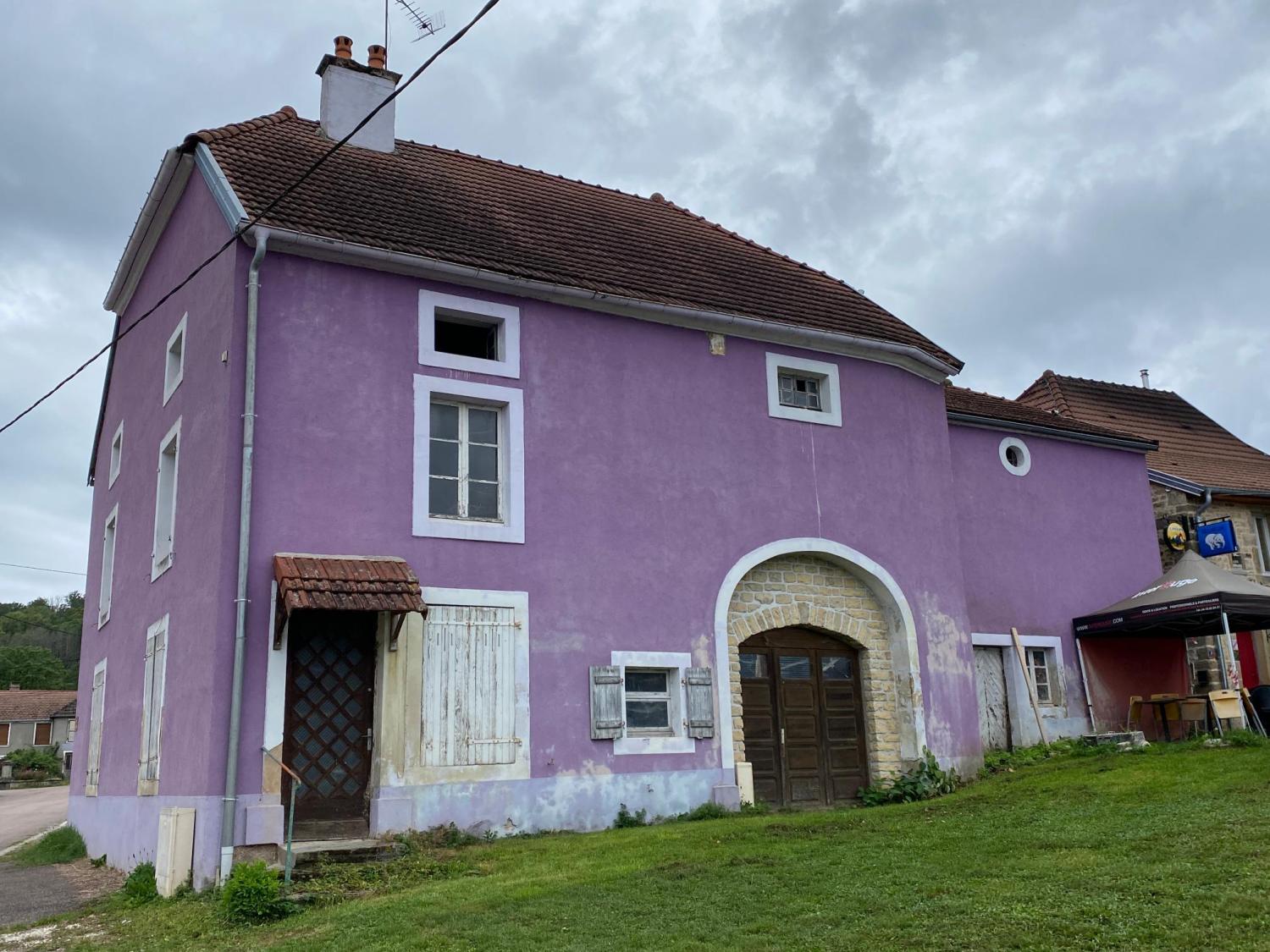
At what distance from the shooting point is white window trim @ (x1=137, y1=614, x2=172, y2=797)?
1237 cm

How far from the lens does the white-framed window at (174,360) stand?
1384cm

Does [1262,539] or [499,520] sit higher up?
[1262,539]

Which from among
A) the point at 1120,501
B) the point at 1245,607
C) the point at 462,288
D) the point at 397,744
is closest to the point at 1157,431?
the point at 1120,501

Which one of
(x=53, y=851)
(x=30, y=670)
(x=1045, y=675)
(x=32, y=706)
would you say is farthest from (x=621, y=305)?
(x=30, y=670)

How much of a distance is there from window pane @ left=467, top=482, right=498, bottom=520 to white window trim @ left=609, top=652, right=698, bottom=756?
208 centimetres

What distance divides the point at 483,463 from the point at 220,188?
4031 mm

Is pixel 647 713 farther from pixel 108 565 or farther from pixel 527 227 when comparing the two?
pixel 108 565

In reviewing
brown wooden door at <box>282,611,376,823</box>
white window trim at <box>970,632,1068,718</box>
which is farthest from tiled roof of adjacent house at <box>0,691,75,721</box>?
brown wooden door at <box>282,611,376,823</box>

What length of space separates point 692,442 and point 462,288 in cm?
333

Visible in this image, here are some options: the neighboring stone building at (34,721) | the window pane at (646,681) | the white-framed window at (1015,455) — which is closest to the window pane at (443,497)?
the window pane at (646,681)

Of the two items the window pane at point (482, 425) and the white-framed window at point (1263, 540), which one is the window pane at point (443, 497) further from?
the white-framed window at point (1263, 540)

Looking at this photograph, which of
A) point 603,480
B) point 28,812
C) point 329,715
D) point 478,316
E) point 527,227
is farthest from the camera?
point 28,812

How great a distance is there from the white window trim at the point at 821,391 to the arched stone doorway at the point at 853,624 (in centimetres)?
166

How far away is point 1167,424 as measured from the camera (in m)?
24.2
